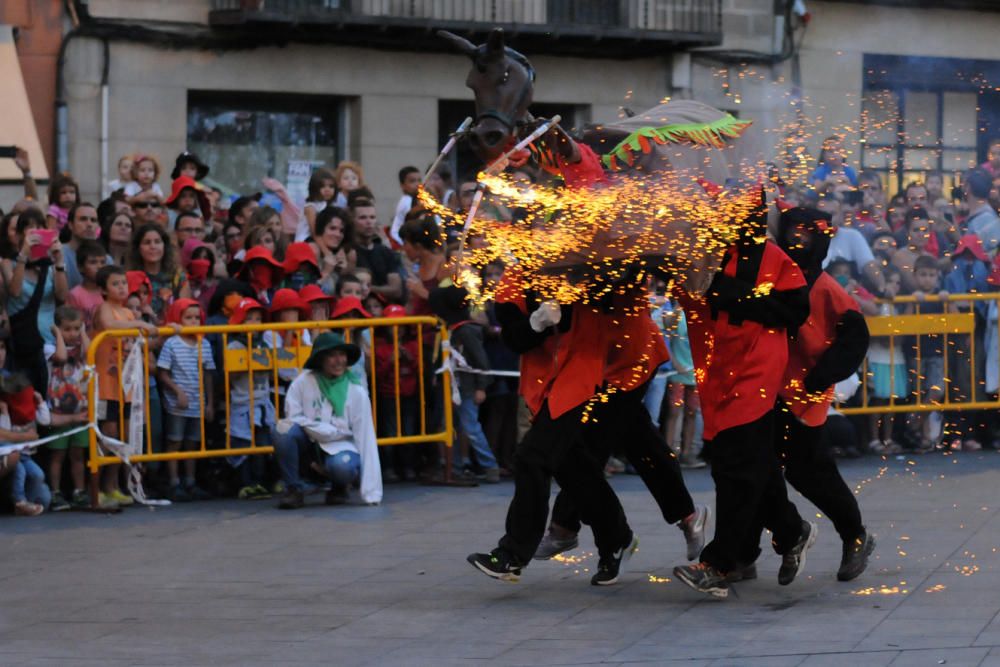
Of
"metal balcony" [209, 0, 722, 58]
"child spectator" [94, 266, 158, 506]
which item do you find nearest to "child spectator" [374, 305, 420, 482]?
"child spectator" [94, 266, 158, 506]

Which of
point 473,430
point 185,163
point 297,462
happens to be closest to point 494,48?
point 297,462

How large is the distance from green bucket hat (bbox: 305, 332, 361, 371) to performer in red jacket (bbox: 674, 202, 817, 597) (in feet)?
12.9

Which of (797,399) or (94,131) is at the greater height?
(94,131)

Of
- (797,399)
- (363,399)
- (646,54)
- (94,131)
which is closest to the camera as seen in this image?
(797,399)

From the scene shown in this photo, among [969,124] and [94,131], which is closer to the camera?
[969,124]

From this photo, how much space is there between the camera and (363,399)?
11.9 metres

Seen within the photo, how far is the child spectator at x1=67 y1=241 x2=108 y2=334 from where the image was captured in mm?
11922

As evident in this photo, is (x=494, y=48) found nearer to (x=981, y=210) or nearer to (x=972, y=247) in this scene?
(x=981, y=210)

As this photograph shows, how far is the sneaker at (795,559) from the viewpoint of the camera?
8.55 metres

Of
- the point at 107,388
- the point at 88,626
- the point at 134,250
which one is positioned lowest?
the point at 88,626

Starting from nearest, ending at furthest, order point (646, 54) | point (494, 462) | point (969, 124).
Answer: point (969, 124) < point (494, 462) < point (646, 54)

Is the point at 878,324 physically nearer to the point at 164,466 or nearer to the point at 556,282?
the point at 164,466

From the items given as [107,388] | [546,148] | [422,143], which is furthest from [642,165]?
[422,143]

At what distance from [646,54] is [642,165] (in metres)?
14.7
